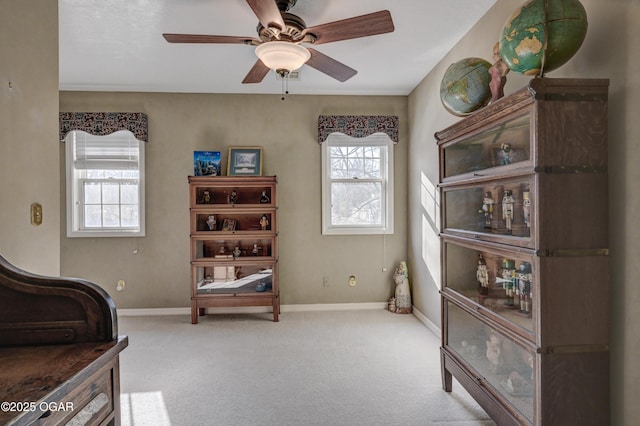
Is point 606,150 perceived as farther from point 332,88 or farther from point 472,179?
point 332,88

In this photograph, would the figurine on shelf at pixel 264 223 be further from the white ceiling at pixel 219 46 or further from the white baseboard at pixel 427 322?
the white baseboard at pixel 427 322

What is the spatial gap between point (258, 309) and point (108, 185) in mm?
2444

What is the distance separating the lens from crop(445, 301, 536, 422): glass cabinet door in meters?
1.65

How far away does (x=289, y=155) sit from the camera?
435 centimetres

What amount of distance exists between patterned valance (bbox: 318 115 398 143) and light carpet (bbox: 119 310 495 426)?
2.29 m

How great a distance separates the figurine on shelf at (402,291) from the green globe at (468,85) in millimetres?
2525

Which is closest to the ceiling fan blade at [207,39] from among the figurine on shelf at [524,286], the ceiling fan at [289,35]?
the ceiling fan at [289,35]

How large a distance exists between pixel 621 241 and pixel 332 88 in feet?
11.1

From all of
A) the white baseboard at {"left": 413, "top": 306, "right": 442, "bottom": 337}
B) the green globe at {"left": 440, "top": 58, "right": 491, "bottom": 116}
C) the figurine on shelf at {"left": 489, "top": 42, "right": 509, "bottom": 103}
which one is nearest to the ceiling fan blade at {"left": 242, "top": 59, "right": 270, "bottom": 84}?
the green globe at {"left": 440, "top": 58, "right": 491, "bottom": 116}

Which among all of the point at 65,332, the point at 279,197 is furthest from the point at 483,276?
the point at 279,197

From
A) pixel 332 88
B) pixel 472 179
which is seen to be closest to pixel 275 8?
pixel 472 179

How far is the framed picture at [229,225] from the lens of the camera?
4.12 m

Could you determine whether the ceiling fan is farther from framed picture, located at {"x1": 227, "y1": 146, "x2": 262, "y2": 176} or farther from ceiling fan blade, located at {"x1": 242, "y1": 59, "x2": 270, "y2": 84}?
framed picture, located at {"x1": 227, "y1": 146, "x2": 262, "y2": 176}

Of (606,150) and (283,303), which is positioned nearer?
(606,150)
